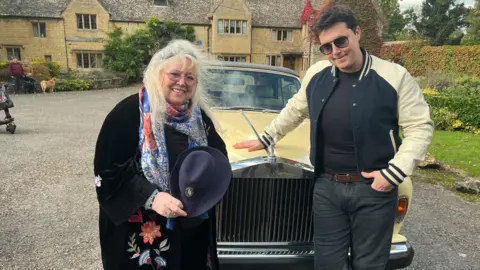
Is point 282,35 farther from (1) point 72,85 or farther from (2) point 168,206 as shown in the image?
(2) point 168,206

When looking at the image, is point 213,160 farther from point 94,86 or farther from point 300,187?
point 94,86

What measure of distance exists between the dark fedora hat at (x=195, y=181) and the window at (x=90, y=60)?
112 ft

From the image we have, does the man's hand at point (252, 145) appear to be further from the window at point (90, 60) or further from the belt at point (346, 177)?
the window at point (90, 60)

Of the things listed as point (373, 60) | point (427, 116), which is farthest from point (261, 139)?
point (427, 116)

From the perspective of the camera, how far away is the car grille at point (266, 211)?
2.95 meters

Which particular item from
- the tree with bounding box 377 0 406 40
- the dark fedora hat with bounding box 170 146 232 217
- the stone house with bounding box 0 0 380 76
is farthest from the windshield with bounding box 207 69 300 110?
the tree with bounding box 377 0 406 40

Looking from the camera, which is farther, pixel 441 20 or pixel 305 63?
pixel 441 20

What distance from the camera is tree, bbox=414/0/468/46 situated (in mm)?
44969

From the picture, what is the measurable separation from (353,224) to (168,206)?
4.41ft

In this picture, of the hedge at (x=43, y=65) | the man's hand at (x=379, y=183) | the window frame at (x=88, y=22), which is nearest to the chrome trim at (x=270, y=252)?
the man's hand at (x=379, y=183)

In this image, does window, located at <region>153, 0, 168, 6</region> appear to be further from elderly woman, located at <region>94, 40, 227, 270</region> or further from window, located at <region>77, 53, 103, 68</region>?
elderly woman, located at <region>94, 40, 227, 270</region>

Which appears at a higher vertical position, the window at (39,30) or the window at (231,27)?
the window at (231,27)

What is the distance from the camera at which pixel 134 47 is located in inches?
1085

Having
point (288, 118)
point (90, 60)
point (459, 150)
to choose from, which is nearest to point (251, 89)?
point (288, 118)
